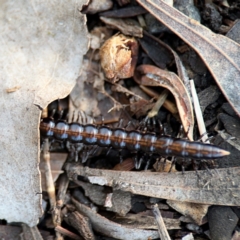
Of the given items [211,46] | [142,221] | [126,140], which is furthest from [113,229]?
[211,46]

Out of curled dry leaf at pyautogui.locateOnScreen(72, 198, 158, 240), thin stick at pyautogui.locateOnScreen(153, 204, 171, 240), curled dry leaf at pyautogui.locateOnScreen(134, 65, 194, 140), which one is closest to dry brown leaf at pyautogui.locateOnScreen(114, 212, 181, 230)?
curled dry leaf at pyautogui.locateOnScreen(72, 198, 158, 240)

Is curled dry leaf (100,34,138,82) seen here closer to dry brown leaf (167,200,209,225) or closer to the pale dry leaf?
the pale dry leaf

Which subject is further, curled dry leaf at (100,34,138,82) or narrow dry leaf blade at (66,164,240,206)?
curled dry leaf at (100,34,138,82)

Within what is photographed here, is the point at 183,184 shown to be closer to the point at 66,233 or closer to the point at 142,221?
the point at 142,221

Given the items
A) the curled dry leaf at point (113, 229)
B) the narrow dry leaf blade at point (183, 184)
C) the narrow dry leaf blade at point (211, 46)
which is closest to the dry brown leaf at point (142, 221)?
the curled dry leaf at point (113, 229)

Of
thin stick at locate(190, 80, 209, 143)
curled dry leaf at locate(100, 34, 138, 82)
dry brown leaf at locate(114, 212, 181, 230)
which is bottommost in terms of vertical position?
dry brown leaf at locate(114, 212, 181, 230)

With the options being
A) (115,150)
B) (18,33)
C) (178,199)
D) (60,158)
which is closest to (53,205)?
(60,158)

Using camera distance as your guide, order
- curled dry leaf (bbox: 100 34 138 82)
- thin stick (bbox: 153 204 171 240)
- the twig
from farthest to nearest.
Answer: curled dry leaf (bbox: 100 34 138 82) < the twig < thin stick (bbox: 153 204 171 240)
